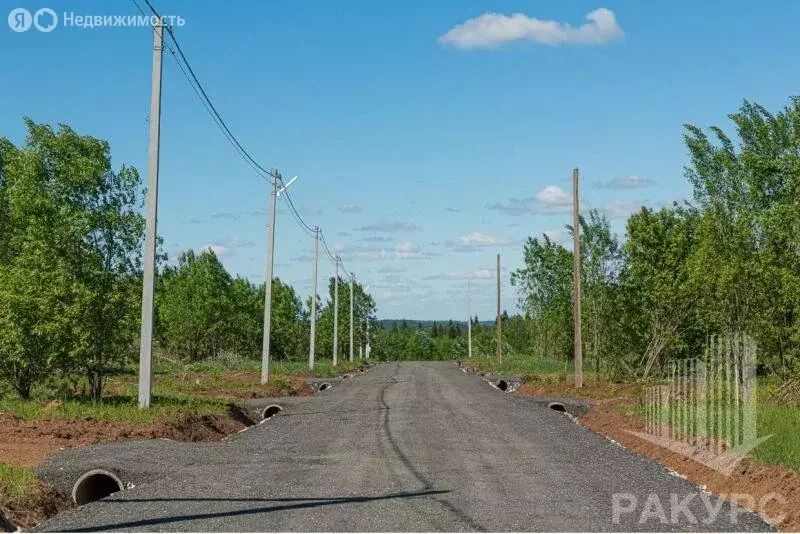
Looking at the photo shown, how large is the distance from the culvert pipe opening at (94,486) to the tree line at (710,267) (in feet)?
48.6

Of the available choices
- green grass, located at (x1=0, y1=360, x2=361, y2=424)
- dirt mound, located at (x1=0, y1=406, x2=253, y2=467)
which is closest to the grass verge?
dirt mound, located at (x1=0, y1=406, x2=253, y2=467)

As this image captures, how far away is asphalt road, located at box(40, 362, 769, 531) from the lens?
983 cm

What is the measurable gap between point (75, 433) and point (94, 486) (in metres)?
4.71

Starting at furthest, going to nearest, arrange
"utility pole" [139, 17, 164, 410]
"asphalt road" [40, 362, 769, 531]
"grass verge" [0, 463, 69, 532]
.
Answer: "utility pole" [139, 17, 164, 410] → "grass verge" [0, 463, 69, 532] → "asphalt road" [40, 362, 769, 531]

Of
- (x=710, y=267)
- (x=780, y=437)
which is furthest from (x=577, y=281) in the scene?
(x=780, y=437)

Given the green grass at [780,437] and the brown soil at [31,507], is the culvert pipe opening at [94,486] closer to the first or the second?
the brown soil at [31,507]

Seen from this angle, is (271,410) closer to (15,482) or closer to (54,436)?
(54,436)

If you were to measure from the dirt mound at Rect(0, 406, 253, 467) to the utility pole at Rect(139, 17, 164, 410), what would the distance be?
1421 mm

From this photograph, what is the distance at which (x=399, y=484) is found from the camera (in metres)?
12.4

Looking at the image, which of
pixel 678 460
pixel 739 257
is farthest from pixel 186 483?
pixel 739 257

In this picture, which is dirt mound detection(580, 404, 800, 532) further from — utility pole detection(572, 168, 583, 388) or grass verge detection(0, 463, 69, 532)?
utility pole detection(572, 168, 583, 388)

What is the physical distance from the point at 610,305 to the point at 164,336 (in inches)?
1448

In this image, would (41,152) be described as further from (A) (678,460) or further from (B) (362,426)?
(A) (678,460)

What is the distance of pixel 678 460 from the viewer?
14672mm
